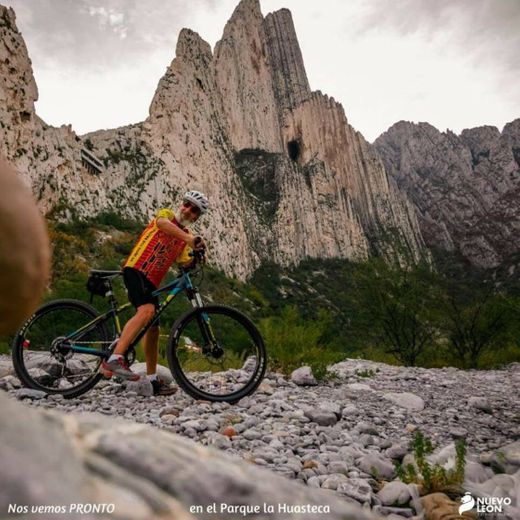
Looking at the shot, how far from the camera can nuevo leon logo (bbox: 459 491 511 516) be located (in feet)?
5.76

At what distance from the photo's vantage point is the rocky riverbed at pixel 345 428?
6.67ft

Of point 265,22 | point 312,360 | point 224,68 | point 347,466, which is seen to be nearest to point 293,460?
point 347,466

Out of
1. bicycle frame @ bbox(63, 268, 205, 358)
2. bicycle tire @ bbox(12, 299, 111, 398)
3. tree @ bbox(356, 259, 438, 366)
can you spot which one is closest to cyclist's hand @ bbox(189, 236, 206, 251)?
bicycle frame @ bbox(63, 268, 205, 358)

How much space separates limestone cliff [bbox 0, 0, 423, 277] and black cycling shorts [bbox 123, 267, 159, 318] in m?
19.2

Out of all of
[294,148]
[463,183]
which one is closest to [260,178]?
[294,148]

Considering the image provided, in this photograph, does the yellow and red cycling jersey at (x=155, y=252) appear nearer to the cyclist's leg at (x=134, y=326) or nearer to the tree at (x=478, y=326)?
the cyclist's leg at (x=134, y=326)

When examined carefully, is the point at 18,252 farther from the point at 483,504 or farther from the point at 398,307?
the point at 398,307

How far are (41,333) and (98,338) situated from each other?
57cm

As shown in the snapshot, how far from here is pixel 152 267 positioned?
370 cm

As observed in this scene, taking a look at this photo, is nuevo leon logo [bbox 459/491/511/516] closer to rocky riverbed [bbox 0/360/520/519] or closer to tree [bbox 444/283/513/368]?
rocky riverbed [bbox 0/360/520/519]

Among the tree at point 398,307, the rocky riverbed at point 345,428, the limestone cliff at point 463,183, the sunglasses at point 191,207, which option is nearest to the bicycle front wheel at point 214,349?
the rocky riverbed at point 345,428

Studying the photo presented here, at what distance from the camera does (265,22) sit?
10250 centimetres

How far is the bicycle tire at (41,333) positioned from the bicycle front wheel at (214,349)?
729 mm

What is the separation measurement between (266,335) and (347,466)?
4.01 metres
